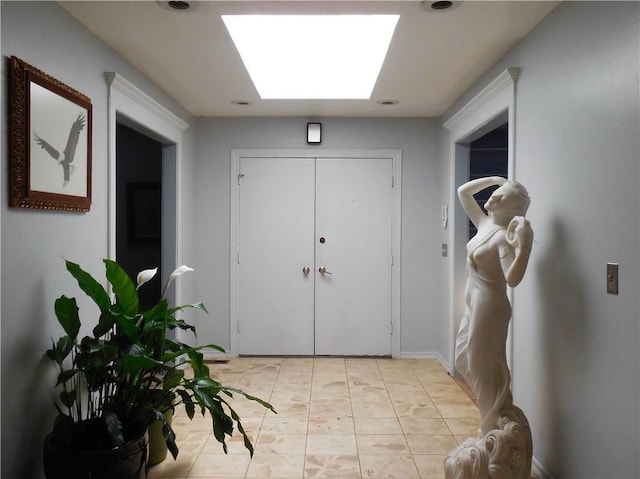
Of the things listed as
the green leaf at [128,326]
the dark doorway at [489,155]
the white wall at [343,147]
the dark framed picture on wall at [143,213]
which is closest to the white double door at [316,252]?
the white wall at [343,147]

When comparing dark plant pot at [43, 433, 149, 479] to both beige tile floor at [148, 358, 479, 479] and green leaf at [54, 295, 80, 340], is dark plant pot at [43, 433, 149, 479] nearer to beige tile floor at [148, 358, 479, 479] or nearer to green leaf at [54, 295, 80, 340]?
green leaf at [54, 295, 80, 340]

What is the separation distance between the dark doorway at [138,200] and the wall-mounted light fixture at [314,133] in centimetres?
179

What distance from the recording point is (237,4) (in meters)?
2.35

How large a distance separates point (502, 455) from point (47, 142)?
2.47 meters

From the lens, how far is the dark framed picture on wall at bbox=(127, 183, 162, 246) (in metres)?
5.36

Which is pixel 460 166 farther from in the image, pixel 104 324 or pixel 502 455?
pixel 104 324

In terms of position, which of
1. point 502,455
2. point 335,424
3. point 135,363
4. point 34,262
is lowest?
point 335,424

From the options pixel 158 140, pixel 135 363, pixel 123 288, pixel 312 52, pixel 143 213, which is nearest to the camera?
pixel 135 363

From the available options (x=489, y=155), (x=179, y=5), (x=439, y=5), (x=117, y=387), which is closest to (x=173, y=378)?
(x=117, y=387)

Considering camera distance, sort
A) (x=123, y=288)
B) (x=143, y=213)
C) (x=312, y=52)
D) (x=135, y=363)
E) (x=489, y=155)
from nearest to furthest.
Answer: (x=135, y=363) → (x=123, y=288) → (x=312, y=52) → (x=489, y=155) → (x=143, y=213)

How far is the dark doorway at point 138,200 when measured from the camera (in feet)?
17.6

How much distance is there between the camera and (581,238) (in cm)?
213

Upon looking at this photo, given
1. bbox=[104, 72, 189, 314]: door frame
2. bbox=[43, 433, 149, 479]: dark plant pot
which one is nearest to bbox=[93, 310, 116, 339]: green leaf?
bbox=[43, 433, 149, 479]: dark plant pot

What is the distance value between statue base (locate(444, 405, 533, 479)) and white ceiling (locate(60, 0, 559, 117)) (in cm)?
196
